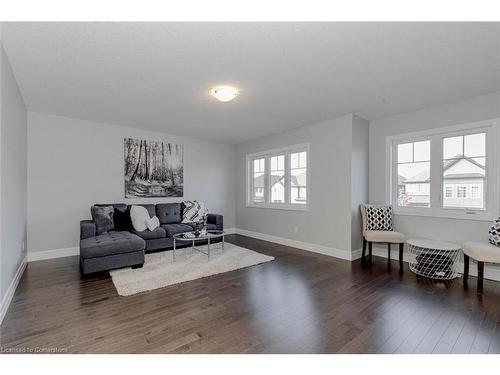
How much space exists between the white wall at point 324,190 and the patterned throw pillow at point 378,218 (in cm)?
32

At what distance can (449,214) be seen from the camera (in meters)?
3.64

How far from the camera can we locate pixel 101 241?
346cm

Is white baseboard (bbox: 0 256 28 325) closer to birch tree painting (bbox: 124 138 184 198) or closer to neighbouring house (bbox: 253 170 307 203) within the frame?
birch tree painting (bbox: 124 138 184 198)

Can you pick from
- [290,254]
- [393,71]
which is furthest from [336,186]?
[393,71]

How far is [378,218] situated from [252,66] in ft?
10.4

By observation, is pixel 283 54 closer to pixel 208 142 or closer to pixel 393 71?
pixel 393 71

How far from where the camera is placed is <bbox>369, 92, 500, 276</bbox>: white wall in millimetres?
3373

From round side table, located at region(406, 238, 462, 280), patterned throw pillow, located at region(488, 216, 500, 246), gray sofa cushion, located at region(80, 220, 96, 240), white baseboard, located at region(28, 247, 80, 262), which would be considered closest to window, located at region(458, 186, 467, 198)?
patterned throw pillow, located at region(488, 216, 500, 246)

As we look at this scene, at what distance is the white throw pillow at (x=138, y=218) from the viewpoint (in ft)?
14.5

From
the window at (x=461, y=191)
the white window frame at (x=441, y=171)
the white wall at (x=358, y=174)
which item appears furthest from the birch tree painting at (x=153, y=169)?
the window at (x=461, y=191)

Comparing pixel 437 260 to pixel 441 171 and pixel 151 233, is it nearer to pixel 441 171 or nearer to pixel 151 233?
pixel 441 171

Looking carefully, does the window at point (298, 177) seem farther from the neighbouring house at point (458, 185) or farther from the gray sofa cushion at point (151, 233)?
the gray sofa cushion at point (151, 233)

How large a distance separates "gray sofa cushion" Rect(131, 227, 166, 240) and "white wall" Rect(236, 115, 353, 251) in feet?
7.88

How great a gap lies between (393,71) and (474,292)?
2.69m
